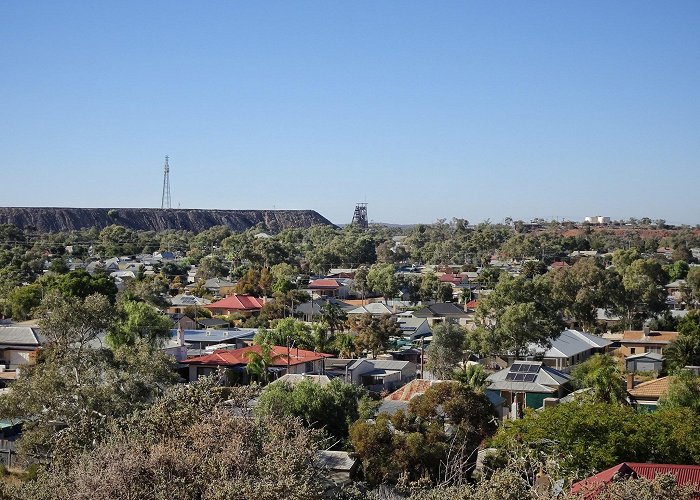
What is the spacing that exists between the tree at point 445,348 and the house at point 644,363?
6989mm

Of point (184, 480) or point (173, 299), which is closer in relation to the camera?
point (184, 480)

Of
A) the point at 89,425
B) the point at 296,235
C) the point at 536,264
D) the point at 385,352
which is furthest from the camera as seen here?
the point at 296,235

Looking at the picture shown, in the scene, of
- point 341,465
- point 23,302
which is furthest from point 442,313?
point 341,465

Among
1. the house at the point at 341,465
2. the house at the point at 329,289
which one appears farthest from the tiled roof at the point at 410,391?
the house at the point at 329,289

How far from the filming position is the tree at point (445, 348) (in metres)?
37.6

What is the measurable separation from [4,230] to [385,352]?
93581 millimetres

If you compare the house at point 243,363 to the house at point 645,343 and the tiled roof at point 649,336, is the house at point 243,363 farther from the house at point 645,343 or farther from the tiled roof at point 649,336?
the tiled roof at point 649,336

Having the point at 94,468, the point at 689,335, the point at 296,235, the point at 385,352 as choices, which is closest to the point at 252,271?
the point at 385,352

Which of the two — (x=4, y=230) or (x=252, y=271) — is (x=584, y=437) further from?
(x=4, y=230)

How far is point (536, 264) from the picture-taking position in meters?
77.6

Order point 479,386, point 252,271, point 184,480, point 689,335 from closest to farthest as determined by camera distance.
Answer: point 184,480, point 479,386, point 689,335, point 252,271

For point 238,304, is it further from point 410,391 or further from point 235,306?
point 410,391

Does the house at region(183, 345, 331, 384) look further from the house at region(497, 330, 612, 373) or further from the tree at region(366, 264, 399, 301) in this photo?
the tree at region(366, 264, 399, 301)

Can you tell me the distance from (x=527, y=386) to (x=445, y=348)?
19.8 feet
